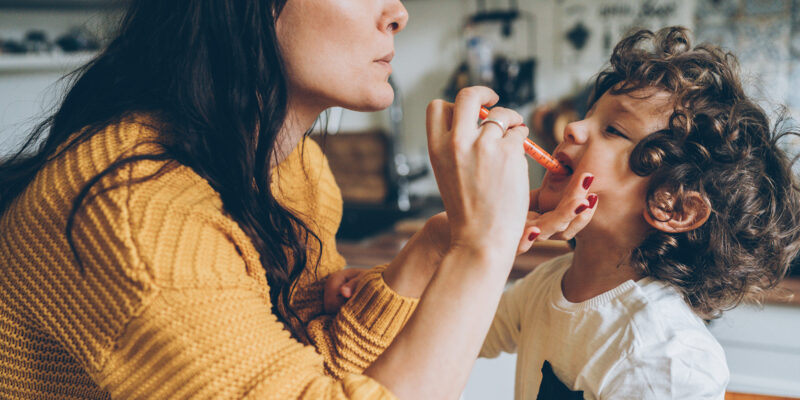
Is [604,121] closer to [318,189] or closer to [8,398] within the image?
[318,189]

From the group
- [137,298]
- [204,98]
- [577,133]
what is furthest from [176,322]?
[577,133]

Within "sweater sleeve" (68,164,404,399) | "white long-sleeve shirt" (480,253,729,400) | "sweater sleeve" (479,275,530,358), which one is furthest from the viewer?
"sweater sleeve" (479,275,530,358)

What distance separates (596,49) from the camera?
1.97 metres

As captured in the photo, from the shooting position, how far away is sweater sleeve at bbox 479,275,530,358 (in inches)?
42.3

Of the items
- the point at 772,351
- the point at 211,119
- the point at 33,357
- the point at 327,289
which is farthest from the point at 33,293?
the point at 772,351

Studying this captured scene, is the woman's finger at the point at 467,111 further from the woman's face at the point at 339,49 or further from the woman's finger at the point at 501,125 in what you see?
the woman's face at the point at 339,49

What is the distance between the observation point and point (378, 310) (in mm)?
768

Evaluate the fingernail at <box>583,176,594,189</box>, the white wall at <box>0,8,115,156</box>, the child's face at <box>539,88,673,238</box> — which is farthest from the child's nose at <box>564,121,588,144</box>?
the white wall at <box>0,8,115,156</box>

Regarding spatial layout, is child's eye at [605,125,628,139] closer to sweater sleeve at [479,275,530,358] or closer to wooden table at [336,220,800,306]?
sweater sleeve at [479,275,530,358]

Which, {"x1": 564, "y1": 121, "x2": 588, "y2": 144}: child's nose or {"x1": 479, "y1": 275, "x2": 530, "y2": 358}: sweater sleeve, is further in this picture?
{"x1": 479, "y1": 275, "x2": 530, "y2": 358}: sweater sleeve

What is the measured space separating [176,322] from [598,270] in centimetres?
69

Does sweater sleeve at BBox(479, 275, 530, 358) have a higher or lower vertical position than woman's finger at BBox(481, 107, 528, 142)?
lower

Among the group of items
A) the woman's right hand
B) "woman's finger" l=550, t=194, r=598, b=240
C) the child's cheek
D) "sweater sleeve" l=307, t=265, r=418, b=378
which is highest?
the woman's right hand

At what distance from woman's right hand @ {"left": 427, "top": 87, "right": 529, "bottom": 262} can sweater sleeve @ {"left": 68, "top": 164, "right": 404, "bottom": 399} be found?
19cm
